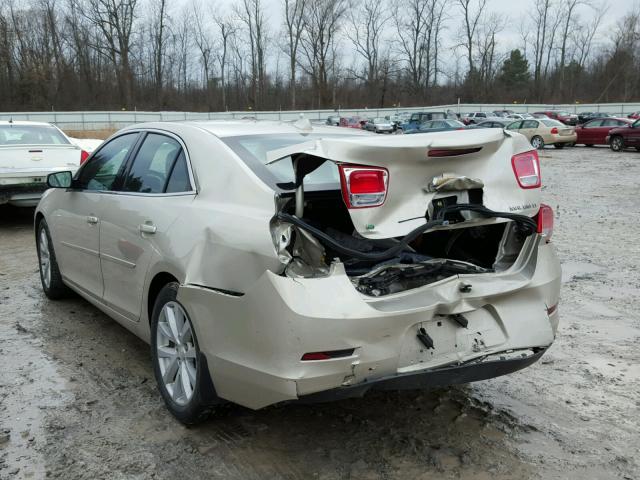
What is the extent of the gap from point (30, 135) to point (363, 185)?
345 inches

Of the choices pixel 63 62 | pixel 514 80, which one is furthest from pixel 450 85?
pixel 63 62

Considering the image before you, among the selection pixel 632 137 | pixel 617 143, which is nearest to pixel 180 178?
pixel 632 137

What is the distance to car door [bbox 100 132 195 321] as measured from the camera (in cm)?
331

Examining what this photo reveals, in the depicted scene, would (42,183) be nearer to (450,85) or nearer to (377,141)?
(377,141)

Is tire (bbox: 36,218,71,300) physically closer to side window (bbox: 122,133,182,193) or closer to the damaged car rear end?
side window (bbox: 122,133,182,193)

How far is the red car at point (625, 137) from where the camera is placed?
79.2ft

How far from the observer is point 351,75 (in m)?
72.9

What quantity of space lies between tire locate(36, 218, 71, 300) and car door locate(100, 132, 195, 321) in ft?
4.64

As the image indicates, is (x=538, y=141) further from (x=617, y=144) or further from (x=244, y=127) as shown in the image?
(x=244, y=127)

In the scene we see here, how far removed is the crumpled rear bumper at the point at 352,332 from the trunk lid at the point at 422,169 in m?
0.34

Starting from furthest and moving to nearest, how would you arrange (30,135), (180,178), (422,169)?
(30,135)
(180,178)
(422,169)

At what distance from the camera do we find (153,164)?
378 centimetres

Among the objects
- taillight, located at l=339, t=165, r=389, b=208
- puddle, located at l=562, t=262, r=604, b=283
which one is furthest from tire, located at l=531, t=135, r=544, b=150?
taillight, located at l=339, t=165, r=389, b=208

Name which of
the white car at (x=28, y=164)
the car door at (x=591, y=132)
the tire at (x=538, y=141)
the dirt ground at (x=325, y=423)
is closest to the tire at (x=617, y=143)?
the car door at (x=591, y=132)
